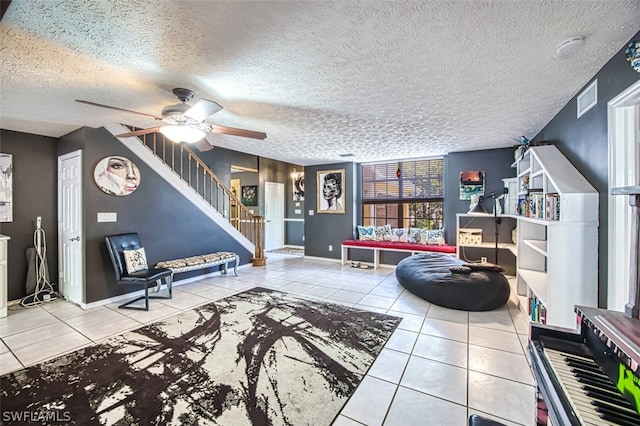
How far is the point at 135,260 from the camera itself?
369cm

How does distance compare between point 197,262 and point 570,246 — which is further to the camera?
point 197,262

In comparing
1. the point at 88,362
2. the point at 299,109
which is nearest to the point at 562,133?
the point at 299,109

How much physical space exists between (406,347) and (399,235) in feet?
11.7

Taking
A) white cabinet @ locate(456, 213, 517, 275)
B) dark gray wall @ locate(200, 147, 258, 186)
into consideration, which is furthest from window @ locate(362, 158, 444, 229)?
dark gray wall @ locate(200, 147, 258, 186)

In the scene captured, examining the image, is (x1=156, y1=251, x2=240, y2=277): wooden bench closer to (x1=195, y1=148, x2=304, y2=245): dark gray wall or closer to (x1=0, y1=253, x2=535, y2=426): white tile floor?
(x1=0, y1=253, x2=535, y2=426): white tile floor

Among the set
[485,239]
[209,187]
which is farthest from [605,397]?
[209,187]

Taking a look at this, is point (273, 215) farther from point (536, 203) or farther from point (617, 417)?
point (617, 417)

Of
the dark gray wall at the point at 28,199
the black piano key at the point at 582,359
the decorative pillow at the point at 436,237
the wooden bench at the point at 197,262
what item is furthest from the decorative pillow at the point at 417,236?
the dark gray wall at the point at 28,199

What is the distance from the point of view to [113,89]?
7.67 feet

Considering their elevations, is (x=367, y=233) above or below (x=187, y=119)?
below

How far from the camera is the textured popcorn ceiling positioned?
4.57 feet

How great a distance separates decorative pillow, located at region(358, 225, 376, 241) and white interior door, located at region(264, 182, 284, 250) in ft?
11.0

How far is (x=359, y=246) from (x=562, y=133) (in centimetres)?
386

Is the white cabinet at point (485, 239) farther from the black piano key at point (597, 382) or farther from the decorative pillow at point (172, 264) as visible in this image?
the decorative pillow at point (172, 264)
